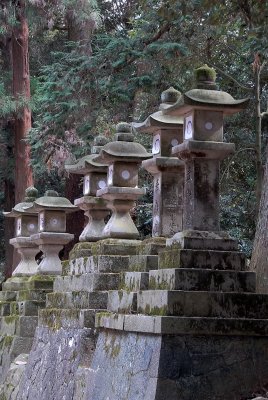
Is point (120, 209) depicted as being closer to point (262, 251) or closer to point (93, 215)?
point (93, 215)

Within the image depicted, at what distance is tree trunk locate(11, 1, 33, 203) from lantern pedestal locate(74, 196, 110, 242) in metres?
9.13

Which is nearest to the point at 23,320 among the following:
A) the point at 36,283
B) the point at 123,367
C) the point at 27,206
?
the point at 36,283

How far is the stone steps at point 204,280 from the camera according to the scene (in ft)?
24.4

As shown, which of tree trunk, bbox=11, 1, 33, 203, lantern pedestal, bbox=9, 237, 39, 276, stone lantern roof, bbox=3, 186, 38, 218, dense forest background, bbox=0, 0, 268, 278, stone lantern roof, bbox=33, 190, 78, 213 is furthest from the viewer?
tree trunk, bbox=11, 1, 33, 203

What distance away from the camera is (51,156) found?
17938mm

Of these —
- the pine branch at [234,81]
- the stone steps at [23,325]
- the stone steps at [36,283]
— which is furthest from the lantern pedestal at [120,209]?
the pine branch at [234,81]

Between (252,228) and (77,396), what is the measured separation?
8.08 meters

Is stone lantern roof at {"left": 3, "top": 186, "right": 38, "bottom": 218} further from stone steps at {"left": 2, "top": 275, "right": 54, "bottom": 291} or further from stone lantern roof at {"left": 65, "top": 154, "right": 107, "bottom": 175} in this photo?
stone lantern roof at {"left": 65, "top": 154, "right": 107, "bottom": 175}

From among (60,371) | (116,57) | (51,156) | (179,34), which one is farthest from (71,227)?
(60,371)

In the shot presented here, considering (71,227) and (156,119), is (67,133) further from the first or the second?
(156,119)

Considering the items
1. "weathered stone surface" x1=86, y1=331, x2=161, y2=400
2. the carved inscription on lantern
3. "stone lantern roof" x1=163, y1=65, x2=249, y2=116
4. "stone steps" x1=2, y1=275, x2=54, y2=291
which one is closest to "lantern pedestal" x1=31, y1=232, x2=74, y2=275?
"stone steps" x1=2, y1=275, x2=54, y2=291

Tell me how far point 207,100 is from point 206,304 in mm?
1939

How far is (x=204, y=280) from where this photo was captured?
7535mm

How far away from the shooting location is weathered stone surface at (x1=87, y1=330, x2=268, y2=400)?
7.27 meters
